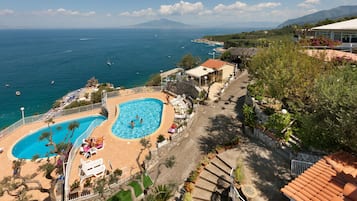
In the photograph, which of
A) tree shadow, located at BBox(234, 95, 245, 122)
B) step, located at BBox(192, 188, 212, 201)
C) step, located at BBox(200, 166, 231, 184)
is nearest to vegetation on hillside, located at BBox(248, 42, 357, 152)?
tree shadow, located at BBox(234, 95, 245, 122)

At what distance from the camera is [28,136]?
65.1 ft

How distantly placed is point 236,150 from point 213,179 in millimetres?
2720

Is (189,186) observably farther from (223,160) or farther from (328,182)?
(328,182)

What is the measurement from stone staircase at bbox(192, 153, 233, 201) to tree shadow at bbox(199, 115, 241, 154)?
1.98 metres

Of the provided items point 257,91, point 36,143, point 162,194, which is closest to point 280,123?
point 257,91

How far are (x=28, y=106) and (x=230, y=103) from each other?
125 ft

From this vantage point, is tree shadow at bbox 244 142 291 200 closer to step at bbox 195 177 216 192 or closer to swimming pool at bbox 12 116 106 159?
step at bbox 195 177 216 192

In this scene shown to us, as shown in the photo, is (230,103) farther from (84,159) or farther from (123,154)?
(84,159)

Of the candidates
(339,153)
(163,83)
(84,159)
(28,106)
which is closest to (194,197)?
(339,153)

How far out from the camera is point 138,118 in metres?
22.5

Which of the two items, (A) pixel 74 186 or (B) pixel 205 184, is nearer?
(B) pixel 205 184

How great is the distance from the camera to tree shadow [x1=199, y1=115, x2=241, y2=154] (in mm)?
13844

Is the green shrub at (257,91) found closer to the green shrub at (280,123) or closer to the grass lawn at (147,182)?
the green shrub at (280,123)

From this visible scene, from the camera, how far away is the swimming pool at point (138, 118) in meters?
19.3
